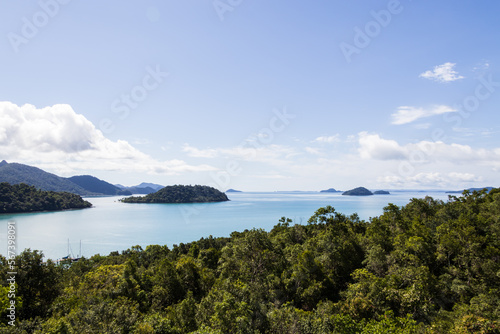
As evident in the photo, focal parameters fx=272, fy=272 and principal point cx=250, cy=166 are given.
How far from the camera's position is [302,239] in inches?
1612

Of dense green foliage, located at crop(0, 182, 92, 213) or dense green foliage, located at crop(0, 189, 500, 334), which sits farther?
dense green foliage, located at crop(0, 182, 92, 213)

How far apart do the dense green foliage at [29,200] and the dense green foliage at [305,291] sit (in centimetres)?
12968

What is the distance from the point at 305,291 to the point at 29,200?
158 m

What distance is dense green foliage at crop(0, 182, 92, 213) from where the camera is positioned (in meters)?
125

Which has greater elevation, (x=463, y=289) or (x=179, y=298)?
(x=463, y=289)

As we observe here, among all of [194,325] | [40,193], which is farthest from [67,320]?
[40,193]

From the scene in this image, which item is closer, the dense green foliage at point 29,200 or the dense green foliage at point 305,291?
the dense green foliage at point 305,291

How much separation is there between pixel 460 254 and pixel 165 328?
78.4 ft

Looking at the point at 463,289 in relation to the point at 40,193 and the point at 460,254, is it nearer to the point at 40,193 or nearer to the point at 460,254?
the point at 460,254

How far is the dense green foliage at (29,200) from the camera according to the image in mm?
125062

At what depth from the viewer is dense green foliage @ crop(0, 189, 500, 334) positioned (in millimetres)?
13117

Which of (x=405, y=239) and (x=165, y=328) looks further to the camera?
(x=405, y=239)

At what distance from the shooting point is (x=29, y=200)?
133m

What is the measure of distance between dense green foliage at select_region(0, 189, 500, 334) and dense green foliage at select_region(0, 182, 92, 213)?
12968 cm
